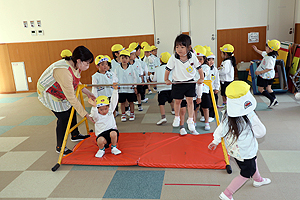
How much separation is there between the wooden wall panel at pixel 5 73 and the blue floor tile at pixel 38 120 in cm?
328

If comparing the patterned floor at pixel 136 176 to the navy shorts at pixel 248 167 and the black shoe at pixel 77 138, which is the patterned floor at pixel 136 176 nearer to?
the black shoe at pixel 77 138

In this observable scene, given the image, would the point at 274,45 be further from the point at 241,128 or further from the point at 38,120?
the point at 38,120

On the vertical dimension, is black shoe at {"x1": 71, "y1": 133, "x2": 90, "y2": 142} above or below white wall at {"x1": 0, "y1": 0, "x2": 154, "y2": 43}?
below

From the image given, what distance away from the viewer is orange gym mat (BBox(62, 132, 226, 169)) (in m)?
2.97

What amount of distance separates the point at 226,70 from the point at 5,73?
6710mm

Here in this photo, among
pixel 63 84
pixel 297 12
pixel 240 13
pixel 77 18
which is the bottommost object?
pixel 63 84

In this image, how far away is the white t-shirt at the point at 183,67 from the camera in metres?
3.39

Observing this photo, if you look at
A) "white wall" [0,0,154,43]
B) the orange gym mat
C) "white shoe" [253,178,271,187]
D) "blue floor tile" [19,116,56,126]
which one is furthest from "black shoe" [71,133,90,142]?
"white wall" [0,0,154,43]

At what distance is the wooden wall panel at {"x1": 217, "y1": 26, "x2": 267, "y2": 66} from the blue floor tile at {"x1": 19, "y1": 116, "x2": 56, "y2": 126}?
516 centimetres

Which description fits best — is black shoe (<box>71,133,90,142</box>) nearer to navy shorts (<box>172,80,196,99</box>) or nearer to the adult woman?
the adult woman

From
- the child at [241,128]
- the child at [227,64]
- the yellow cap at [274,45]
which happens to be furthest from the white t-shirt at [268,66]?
the child at [241,128]

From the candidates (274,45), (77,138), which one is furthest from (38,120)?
(274,45)

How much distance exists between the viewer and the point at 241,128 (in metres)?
2.13

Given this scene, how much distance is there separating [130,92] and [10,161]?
2.17 m
